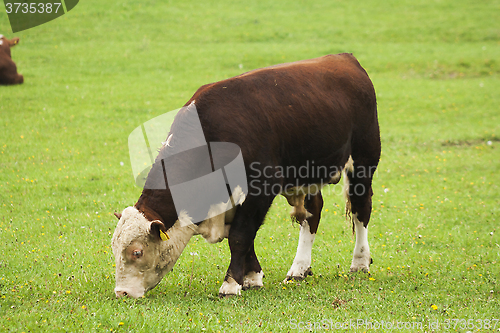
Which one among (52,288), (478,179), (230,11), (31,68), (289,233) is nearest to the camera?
(52,288)

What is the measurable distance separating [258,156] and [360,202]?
2.29 metres

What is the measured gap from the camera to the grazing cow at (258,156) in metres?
5.64

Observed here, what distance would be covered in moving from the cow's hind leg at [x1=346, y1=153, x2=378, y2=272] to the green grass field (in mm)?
253

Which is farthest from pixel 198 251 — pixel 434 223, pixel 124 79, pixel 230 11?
pixel 230 11

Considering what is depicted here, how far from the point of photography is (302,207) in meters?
7.45

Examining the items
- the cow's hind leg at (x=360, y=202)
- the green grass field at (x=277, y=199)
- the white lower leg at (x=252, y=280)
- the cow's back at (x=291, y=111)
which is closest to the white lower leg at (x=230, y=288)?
the green grass field at (x=277, y=199)

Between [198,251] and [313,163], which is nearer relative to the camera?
[313,163]

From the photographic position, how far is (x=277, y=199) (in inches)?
457

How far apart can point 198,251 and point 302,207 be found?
→ 1954 millimetres

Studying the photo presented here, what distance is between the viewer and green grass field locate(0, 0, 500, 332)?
585cm

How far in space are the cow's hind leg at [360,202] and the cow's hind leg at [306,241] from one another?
19.8 inches

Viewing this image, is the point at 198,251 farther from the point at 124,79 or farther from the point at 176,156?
the point at 124,79

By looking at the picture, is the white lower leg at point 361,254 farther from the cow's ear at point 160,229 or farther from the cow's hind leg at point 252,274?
the cow's ear at point 160,229

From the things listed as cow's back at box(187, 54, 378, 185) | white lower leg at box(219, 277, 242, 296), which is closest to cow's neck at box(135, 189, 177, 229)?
cow's back at box(187, 54, 378, 185)
